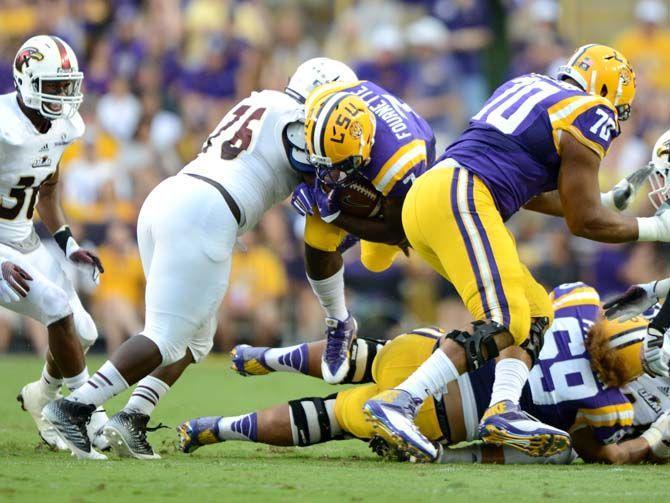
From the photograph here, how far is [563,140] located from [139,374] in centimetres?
218

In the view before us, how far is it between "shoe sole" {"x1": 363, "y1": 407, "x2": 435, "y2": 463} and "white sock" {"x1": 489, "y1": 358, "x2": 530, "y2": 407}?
383mm

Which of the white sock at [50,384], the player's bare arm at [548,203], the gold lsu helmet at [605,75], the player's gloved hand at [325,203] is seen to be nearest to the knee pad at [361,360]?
the player's gloved hand at [325,203]

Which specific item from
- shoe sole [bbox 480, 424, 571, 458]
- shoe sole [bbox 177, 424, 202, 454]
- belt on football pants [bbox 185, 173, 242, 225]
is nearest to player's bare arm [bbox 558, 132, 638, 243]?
shoe sole [bbox 480, 424, 571, 458]

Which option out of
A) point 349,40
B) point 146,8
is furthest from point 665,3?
point 146,8

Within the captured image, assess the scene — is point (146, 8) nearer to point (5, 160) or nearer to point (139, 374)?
point (5, 160)

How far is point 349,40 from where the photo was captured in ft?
47.4

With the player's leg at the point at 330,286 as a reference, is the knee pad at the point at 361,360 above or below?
below

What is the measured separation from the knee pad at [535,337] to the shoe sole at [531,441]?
45 centimetres

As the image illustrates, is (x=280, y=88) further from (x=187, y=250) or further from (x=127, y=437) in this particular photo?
(x=127, y=437)

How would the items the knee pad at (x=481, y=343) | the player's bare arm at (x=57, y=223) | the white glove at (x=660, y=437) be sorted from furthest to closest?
the player's bare arm at (x=57, y=223), the white glove at (x=660, y=437), the knee pad at (x=481, y=343)

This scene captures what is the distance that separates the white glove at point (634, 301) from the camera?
5.95 meters

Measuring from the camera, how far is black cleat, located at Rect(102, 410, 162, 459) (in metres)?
5.77

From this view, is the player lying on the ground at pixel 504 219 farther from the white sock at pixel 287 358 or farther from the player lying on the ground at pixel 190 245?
the white sock at pixel 287 358

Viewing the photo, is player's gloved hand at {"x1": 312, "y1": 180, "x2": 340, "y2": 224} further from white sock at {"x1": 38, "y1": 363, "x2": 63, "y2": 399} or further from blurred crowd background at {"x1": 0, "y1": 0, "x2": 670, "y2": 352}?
blurred crowd background at {"x1": 0, "y1": 0, "x2": 670, "y2": 352}
